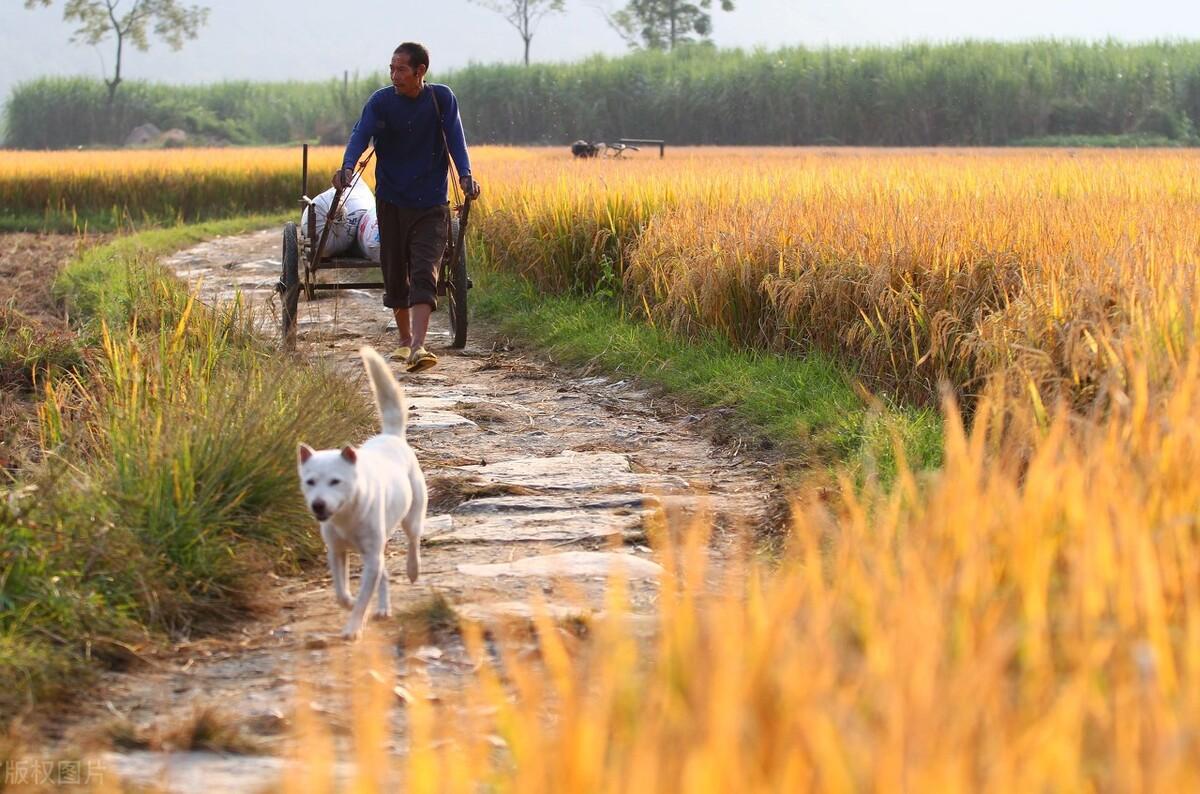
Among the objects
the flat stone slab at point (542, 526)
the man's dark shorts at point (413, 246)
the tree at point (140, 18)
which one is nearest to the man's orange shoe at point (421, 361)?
the man's dark shorts at point (413, 246)

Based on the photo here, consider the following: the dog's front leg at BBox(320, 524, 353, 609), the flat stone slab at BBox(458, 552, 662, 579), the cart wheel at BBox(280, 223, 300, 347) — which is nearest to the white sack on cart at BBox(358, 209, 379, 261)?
the cart wheel at BBox(280, 223, 300, 347)

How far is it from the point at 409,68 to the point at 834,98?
3896 centimetres

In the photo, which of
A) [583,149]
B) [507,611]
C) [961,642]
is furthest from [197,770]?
[583,149]

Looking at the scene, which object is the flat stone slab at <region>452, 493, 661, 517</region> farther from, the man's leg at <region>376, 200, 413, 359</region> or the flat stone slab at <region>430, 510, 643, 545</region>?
the man's leg at <region>376, 200, 413, 359</region>

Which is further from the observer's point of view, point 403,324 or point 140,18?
point 140,18

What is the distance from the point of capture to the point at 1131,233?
6898 mm

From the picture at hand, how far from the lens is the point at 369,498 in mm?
4207

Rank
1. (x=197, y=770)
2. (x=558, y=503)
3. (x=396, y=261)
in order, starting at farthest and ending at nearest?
1. (x=396, y=261)
2. (x=558, y=503)
3. (x=197, y=770)

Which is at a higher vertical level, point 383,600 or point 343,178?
point 343,178

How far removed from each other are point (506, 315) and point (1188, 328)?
7205mm

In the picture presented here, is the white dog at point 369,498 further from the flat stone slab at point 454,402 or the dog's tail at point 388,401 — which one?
the flat stone slab at point 454,402

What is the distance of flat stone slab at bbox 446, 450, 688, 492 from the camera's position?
5.93 m

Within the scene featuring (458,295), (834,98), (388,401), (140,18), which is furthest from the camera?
(140,18)

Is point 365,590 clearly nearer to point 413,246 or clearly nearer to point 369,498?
point 369,498
